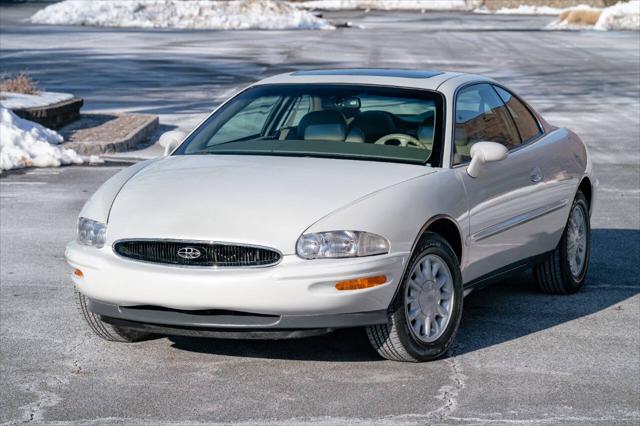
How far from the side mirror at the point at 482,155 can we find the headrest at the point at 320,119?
30.3 inches

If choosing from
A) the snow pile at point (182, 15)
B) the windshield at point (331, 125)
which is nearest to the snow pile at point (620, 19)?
the snow pile at point (182, 15)

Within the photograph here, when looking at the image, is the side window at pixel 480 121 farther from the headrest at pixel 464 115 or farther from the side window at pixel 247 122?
the side window at pixel 247 122

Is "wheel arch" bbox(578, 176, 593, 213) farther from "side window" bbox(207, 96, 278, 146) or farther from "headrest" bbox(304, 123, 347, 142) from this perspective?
"side window" bbox(207, 96, 278, 146)

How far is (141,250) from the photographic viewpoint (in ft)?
21.1

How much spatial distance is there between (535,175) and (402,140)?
3.44 feet

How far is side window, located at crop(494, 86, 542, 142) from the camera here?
838cm

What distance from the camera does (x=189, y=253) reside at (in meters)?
6.30

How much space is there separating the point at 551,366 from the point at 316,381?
1.24m

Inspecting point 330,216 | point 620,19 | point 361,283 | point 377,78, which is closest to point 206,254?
point 330,216

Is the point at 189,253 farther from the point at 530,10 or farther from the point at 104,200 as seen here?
the point at 530,10

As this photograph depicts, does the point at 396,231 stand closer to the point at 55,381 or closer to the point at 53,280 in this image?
the point at 55,381

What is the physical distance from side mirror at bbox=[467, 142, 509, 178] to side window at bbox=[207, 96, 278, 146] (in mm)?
1296

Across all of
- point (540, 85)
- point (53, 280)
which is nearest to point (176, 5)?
point (540, 85)

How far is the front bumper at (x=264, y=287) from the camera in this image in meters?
6.17
